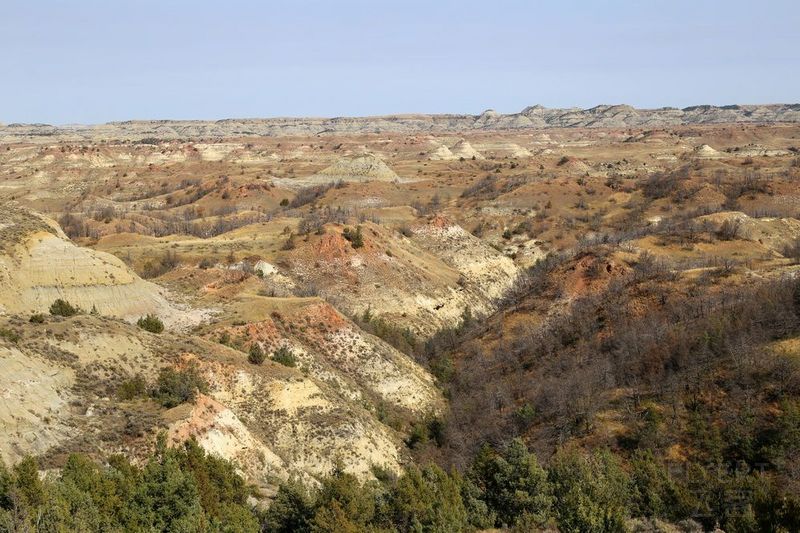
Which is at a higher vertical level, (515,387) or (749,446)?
(749,446)

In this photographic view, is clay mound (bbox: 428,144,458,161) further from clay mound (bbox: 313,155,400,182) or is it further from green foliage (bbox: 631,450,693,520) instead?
green foliage (bbox: 631,450,693,520)

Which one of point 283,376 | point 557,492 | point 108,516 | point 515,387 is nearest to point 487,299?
point 515,387

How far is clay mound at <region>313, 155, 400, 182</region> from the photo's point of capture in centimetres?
13279

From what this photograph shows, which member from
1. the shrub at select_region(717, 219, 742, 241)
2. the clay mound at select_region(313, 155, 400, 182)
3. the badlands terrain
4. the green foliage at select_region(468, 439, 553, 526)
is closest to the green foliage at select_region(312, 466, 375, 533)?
the green foliage at select_region(468, 439, 553, 526)

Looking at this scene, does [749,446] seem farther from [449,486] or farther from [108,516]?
[108,516]

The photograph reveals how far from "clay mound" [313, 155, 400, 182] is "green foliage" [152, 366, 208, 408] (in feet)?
332

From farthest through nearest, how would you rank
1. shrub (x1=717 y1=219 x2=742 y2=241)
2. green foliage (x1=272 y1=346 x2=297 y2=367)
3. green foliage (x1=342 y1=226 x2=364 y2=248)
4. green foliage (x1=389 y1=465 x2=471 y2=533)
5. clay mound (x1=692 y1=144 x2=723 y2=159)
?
clay mound (x1=692 y1=144 x2=723 y2=159), shrub (x1=717 y1=219 x2=742 y2=241), green foliage (x1=342 y1=226 x2=364 y2=248), green foliage (x1=272 y1=346 x2=297 y2=367), green foliage (x1=389 y1=465 x2=471 y2=533)

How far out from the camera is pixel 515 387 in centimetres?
3884

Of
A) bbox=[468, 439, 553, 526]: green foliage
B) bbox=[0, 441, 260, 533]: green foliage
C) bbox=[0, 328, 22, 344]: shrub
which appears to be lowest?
bbox=[468, 439, 553, 526]: green foliage

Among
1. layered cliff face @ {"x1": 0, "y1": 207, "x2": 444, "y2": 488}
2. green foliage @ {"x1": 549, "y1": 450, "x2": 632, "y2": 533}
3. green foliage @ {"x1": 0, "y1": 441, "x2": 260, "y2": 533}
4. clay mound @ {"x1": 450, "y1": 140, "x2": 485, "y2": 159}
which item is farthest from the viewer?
clay mound @ {"x1": 450, "y1": 140, "x2": 485, "y2": 159}

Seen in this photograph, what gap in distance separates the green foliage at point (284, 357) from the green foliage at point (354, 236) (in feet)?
76.9

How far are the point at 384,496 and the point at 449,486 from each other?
2389 millimetres

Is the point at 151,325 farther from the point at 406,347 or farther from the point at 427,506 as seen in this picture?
the point at 427,506

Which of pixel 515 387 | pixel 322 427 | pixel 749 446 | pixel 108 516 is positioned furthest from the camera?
pixel 515 387
